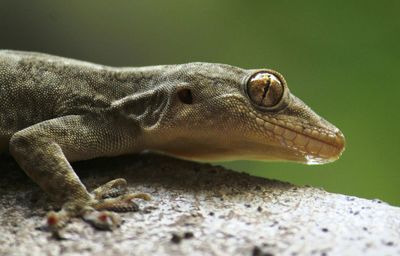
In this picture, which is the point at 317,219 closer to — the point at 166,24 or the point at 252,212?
the point at 252,212

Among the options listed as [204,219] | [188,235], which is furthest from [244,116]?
[188,235]

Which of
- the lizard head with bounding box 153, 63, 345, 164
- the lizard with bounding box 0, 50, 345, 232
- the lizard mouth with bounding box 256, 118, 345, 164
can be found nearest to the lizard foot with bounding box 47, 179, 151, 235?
the lizard with bounding box 0, 50, 345, 232

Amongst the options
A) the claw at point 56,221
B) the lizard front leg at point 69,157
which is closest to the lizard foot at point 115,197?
the lizard front leg at point 69,157

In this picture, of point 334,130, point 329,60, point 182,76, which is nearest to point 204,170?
point 182,76

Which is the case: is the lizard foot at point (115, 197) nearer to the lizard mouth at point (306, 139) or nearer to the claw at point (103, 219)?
the claw at point (103, 219)

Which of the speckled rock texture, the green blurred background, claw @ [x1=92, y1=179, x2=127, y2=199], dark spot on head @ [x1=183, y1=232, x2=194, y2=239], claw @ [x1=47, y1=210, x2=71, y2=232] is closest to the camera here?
the speckled rock texture

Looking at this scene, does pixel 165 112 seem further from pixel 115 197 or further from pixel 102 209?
pixel 102 209

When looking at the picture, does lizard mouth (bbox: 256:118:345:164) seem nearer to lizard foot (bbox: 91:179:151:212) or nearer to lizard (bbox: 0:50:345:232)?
lizard (bbox: 0:50:345:232)
